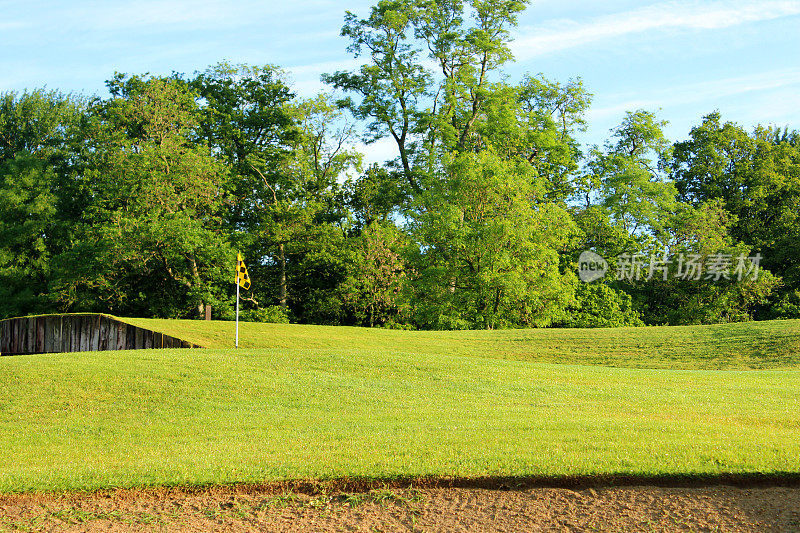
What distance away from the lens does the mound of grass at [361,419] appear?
7715mm

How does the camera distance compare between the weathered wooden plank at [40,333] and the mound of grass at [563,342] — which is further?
the weathered wooden plank at [40,333]

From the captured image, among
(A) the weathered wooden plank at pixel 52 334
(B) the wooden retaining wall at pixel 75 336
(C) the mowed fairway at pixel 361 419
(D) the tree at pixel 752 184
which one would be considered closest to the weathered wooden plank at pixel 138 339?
(B) the wooden retaining wall at pixel 75 336

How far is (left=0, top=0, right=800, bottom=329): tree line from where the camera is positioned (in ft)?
103

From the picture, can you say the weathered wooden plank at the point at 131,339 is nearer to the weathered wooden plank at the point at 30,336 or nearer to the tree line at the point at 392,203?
the weathered wooden plank at the point at 30,336

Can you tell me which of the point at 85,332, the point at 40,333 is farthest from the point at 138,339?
the point at 40,333

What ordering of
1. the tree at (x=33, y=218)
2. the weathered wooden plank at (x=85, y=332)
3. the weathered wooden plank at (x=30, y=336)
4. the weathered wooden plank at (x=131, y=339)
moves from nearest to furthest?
the weathered wooden plank at (x=131, y=339) < the weathered wooden plank at (x=85, y=332) < the weathered wooden plank at (x=30, y=336) < the tree at (x=33, y=218)

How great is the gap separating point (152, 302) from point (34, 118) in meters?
20.5

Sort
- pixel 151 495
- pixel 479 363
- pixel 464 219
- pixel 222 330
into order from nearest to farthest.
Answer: pixel 151 495 → pixel 479 363 → pixel 222 330 → pixel 464 219

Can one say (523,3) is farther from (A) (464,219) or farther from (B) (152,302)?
(B) (152,302)

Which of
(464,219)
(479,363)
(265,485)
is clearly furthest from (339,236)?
(265,485)

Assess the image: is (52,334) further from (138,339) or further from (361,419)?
(361,419)

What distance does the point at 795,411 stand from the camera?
11.5 metres

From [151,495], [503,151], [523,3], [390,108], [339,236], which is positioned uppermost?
[523,3]

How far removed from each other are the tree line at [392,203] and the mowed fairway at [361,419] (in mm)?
13853
